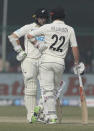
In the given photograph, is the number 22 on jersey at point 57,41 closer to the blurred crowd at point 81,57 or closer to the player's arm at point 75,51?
the player's arm at point 75,51

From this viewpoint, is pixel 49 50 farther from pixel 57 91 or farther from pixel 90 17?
pixel 90 17

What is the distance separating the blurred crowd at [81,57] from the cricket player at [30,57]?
982 cm

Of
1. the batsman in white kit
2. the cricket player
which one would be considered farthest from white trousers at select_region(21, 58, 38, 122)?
the batsman in white kit

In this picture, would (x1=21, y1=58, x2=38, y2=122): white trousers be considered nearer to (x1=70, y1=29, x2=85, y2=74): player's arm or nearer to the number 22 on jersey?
(x1=70, y1=29, x2=85, y2=74): player's arm

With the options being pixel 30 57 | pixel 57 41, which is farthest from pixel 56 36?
pixel 30 57

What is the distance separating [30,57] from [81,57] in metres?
11.2

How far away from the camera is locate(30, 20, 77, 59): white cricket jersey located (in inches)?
475

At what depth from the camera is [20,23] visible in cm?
2606

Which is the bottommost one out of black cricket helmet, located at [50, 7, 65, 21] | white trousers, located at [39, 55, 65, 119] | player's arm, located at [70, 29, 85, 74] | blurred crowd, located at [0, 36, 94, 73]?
white trousers, located at [39, 55, 65, 119]

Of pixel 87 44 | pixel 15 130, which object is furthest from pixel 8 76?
pixel 15 130

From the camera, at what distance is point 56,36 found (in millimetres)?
12070

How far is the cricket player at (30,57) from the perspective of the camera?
514 inches

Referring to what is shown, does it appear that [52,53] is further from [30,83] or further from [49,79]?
[30,83]

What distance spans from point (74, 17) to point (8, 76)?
4.93 metres
